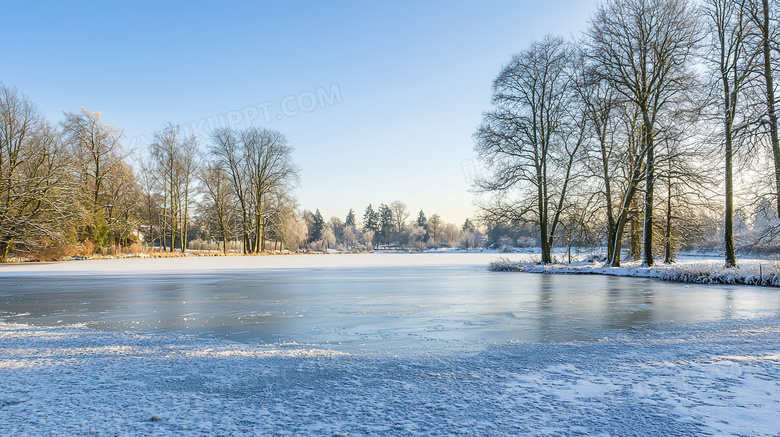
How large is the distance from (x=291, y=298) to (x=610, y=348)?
6.31m

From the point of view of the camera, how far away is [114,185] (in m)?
32.1

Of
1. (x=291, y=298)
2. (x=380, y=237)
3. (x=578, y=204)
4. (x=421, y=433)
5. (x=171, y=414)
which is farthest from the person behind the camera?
(x=380, y=237)

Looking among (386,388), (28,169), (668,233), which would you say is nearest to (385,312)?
(386,388)

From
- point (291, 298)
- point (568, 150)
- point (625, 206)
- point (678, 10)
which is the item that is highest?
point (678, 10)

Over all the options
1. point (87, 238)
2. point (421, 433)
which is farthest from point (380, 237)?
point (421, 433)

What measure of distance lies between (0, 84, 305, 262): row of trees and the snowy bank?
66.6 ft

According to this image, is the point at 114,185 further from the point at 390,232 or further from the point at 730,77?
the point at 390,232

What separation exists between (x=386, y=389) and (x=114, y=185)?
35711mm

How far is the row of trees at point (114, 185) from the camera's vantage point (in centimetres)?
2291

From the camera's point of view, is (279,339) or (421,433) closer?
(421,433)

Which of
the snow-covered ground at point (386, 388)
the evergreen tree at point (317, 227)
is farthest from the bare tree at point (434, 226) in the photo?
the snow-covered ground at point (386, 388)

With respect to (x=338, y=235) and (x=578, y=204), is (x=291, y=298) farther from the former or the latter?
(x=338, y=235)

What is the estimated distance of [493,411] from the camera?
→ 2.74 metres

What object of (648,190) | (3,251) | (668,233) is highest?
(648,190)
